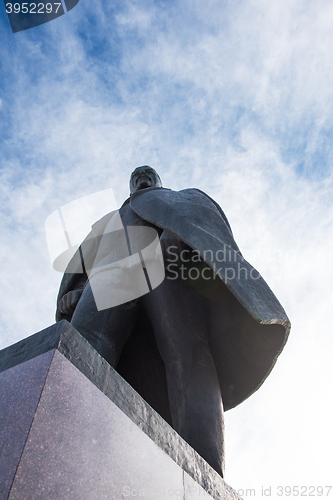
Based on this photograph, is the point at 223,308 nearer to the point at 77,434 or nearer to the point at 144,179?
the point at 77,434

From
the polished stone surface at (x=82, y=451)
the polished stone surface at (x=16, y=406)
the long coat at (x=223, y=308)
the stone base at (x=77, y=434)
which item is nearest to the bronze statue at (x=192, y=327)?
the long coat at (x=223, y=308)

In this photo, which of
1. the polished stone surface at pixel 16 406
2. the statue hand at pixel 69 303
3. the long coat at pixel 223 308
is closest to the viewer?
the polished stone surface at pixel 16 406

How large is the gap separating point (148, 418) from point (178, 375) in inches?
53.9

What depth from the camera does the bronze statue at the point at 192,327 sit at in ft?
10.3

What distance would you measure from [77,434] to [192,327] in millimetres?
2213

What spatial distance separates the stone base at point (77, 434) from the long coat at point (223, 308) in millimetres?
1252

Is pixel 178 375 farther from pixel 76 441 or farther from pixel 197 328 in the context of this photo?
pixel 76 441

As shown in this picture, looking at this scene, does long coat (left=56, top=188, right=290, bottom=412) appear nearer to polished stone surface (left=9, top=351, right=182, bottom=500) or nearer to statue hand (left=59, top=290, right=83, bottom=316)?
statue hand (left=59, top=290, right=83, bottom=316)

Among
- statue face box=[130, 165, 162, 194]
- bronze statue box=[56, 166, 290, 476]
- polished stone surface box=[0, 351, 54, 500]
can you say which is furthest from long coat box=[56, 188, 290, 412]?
polished stone surface box=[0, 351, 54, 500]

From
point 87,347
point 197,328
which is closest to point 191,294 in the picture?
point 197,328

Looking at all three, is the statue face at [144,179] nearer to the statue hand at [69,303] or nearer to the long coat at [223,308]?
the long coat at [223,308]

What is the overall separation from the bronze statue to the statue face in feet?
3.89

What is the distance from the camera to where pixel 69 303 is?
4.30 meters

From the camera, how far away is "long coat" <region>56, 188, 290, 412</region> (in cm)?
313
